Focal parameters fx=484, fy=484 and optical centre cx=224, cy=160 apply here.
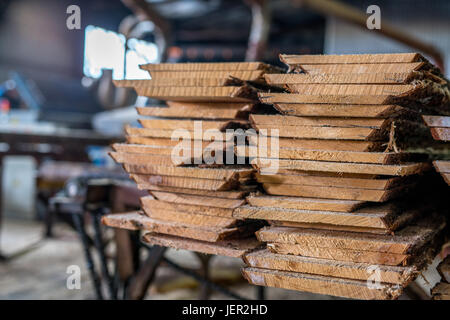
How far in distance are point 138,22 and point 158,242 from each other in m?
6.74

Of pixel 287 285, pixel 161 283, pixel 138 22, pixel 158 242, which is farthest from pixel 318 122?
pixel 138 22

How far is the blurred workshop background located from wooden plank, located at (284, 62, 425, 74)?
76 centimetres

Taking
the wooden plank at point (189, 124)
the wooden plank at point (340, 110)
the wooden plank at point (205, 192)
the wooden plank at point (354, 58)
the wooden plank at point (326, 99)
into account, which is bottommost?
the wooden plank at point (205, 192)

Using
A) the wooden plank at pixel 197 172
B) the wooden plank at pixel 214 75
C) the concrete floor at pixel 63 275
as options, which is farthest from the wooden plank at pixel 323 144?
the concrete floor at pixel 63 275

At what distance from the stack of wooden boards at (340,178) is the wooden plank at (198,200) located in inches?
2.4

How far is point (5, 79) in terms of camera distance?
10180 millimetres

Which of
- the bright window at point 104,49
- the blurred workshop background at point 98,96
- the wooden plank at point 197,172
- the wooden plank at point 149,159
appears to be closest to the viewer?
the wooden plank at point 197,172

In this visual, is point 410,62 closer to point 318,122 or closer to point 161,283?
point 318,122

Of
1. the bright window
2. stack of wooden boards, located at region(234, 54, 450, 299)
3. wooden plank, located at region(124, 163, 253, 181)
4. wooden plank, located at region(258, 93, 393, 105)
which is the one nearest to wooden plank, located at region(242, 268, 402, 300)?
stack of wooden boards, located at region(234, 54, 450, 299)

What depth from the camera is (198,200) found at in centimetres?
188

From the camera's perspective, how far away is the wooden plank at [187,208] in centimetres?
183

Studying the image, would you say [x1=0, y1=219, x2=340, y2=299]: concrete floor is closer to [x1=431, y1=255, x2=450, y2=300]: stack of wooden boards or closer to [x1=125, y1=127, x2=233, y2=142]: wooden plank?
[x1=431, y1=255, x2=450, y2=300]: stack of wooden boards

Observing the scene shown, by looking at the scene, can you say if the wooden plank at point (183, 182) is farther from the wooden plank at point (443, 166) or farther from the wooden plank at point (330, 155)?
the wooden plank at point (443, 166)

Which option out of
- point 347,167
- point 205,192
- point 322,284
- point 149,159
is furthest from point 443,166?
point 149,159
